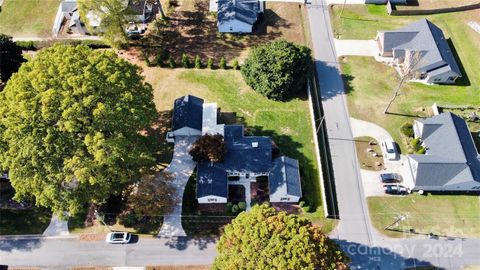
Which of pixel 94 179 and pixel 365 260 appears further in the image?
pixel 365 260

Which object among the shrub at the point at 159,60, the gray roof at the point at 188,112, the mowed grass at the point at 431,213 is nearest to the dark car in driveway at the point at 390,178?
the mowed grass at the point at 431,213

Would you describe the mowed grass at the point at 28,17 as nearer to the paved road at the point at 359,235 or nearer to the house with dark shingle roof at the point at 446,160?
the paved road at the point at 359,235

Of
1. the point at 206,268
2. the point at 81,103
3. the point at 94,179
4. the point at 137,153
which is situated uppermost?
the point at 81,103

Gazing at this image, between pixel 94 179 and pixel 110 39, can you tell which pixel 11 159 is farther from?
pixel 110 39

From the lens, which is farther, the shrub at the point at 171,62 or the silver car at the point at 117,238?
the shrub at the point at 171,62

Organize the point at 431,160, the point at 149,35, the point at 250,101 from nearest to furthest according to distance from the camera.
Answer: the point at 431,160
the point at 250,101
the point at 149,35

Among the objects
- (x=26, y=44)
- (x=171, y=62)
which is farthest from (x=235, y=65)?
(x=26, y=44)

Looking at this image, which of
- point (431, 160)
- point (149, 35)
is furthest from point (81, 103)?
point (431, 160)
